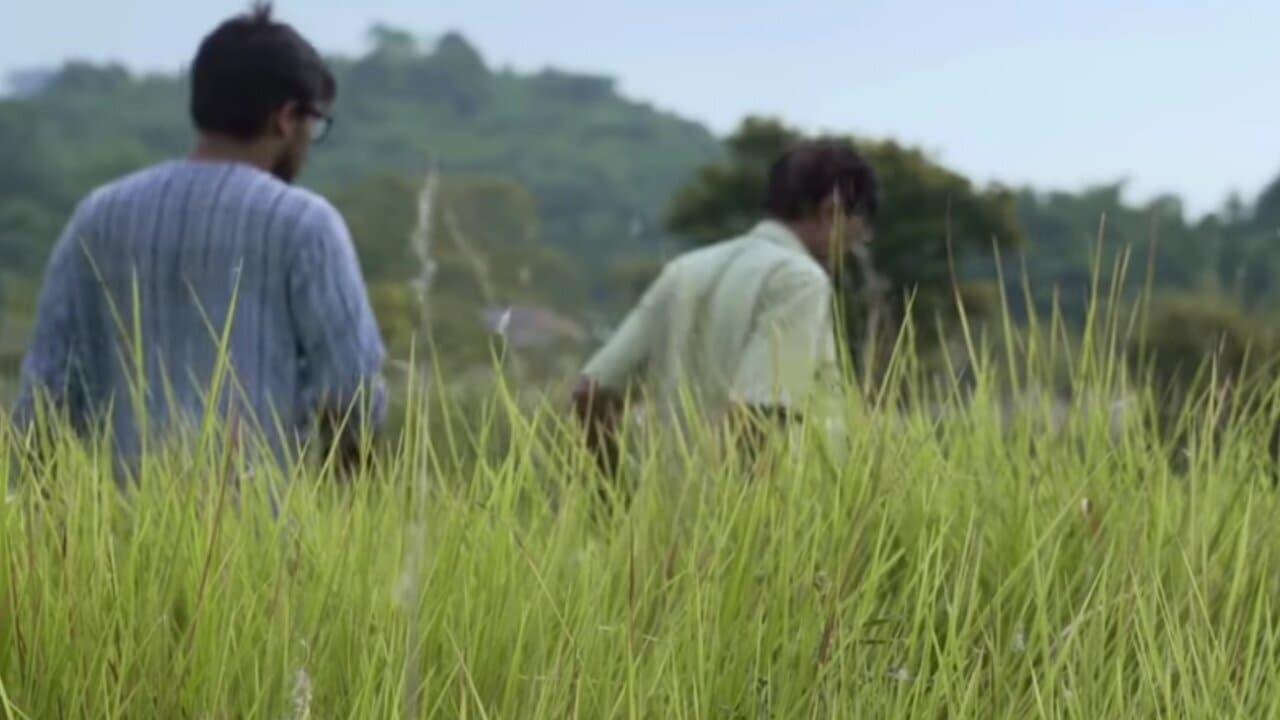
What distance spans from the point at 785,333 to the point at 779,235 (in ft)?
1.70

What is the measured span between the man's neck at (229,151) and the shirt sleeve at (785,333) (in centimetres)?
109

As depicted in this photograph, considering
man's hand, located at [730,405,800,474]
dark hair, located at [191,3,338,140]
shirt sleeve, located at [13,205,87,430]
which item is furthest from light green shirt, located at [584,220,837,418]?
shirt sleeve, located at [13,205,87,430]

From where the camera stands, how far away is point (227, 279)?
372 cm

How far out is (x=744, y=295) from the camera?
180 inches

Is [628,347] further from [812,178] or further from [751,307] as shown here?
[812,178]

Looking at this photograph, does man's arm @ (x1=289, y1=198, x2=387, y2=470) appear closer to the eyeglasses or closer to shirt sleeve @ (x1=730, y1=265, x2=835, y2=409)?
the eyeglasses

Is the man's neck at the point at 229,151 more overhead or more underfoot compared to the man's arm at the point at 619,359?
more overhead

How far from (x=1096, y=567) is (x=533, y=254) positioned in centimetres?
5229

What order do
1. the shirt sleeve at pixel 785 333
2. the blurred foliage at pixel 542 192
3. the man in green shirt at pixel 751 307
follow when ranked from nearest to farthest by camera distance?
the shirt sleeve at pixel 785 333
the man in green shirt at pixel 751 307
the blurred foliage at pixel 542 192

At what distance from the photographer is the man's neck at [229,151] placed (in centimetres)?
382

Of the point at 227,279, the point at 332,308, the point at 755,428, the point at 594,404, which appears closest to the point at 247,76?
the point at 227,279

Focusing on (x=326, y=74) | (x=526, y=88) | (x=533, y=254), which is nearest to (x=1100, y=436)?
(x=326, y=74)

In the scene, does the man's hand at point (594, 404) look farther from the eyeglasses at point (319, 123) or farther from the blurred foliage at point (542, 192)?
the eyeglasses at point (319, 123)

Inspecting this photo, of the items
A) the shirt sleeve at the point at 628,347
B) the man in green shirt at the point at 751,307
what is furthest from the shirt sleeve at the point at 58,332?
the shirt sleeve at the point at 628,347
